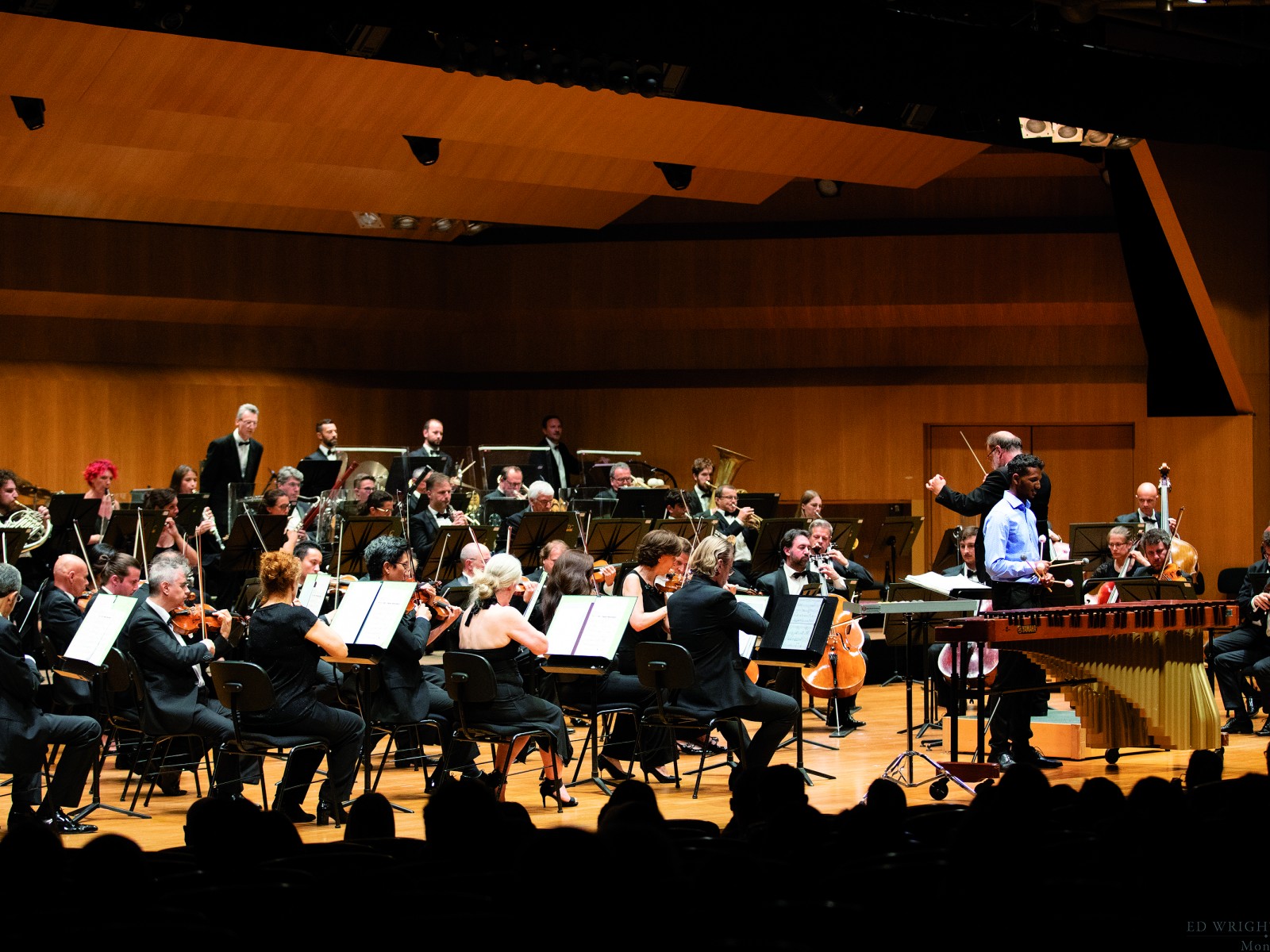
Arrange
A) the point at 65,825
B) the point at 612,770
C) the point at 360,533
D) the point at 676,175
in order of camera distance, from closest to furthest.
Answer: the point at 65,825 < the point at 612,770 < the point at 360,533 < the point at 676,175

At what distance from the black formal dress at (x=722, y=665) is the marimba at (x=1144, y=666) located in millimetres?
1255

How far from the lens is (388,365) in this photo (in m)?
16.0

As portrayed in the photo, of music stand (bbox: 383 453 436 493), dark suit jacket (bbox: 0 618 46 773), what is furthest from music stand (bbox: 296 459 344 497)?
dark suit jacket (bbox: 0 618 46 773)

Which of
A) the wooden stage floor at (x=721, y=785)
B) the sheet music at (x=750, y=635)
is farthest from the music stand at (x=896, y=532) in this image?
the sheet music at (x=750, y=635)

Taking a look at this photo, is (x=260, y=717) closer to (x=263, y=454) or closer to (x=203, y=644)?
(x=203, y=644)

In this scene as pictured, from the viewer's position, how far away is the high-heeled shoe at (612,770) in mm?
7441

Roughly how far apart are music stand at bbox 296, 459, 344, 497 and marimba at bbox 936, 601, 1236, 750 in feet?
21.8

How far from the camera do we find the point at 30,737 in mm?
5992

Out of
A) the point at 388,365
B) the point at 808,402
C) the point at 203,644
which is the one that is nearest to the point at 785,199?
the point at 808,402

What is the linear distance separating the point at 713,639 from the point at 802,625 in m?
0.46

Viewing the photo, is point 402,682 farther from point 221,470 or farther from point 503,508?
point 221,470

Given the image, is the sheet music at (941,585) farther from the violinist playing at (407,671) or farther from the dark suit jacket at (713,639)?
the violinist playing at (407,671)

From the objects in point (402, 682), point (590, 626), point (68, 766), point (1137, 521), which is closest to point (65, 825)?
point (68, 766)

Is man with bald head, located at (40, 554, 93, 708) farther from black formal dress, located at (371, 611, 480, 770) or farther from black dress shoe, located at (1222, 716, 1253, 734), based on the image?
black dress shoe, located at (1222, 716, 1253, 734)
